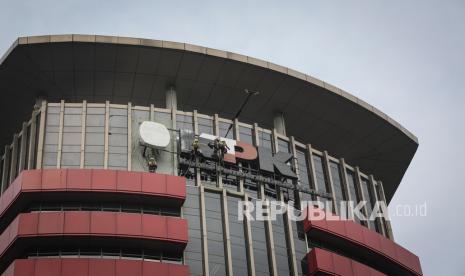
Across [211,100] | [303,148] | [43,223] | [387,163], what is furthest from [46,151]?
[387,163]

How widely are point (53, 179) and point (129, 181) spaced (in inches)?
198

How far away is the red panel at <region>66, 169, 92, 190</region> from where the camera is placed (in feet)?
210

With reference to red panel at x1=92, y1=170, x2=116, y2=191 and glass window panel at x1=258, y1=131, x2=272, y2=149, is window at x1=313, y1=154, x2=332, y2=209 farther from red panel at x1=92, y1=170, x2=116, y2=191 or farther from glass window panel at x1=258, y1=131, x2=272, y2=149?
red panel at x1=92, y1=170, x2=116, y2=191

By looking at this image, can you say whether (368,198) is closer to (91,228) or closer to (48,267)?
(91,228)

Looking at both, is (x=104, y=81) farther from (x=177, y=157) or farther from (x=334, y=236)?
(x=334, y=236)

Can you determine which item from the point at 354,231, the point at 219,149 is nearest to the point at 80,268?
the point at 219,149

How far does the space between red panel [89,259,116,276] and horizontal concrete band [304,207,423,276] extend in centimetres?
1545

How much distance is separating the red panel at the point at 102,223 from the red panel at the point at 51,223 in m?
1.99

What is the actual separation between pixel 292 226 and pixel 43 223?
17781 mm

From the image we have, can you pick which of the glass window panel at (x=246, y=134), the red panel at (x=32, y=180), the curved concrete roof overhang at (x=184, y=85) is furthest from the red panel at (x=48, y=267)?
the glass window panel at (x=246, y=134)

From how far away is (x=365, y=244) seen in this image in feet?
236

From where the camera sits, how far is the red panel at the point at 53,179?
63781mm

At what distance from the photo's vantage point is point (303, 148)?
250 feet

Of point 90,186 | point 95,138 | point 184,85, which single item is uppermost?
point 184,85
